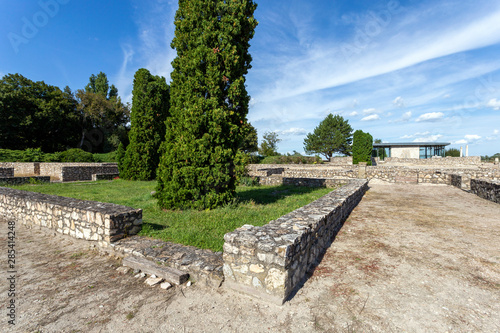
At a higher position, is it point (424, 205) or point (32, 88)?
point (32, 88)

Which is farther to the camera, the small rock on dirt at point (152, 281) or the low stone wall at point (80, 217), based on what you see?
the low stone wall at point (80, 217)

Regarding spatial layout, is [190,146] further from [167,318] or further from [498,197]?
[498,197]

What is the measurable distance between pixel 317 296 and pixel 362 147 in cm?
3326

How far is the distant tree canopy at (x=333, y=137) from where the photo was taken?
159ft

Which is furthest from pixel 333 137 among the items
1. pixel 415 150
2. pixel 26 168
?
pixel 26 168

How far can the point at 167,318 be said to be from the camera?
8.34ft

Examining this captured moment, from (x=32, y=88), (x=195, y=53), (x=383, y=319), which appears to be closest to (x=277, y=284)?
(x=383, y=319)

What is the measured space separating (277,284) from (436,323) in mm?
1638

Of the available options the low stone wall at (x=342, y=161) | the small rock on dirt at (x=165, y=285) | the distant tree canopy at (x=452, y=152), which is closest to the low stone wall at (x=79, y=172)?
the small rock on dirt at (x=165, y=285)

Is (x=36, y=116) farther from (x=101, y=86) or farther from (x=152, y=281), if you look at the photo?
(x=152, y=281)

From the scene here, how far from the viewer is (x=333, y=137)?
4875 centimetres

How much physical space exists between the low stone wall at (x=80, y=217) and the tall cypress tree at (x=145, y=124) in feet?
33.4

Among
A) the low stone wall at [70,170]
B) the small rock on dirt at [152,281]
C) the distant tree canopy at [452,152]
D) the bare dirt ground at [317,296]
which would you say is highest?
the distant tree canopy at [452,152]

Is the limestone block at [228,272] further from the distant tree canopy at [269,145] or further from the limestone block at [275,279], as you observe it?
the distant tree canopy at [269,145]
